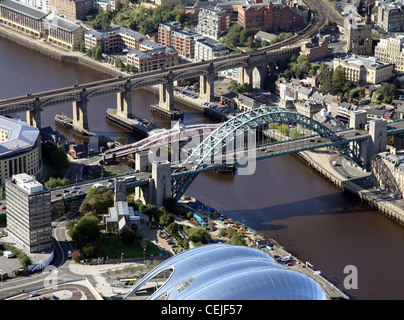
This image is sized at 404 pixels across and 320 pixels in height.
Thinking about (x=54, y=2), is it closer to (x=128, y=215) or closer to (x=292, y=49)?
(x=292, y=49)

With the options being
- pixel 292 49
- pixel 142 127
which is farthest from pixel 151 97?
pixel 292 49

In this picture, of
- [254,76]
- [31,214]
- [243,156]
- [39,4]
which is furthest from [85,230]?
[39,4]

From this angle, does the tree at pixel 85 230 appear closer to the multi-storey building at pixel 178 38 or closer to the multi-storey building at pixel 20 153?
the multi-storey building at pixel 20 153

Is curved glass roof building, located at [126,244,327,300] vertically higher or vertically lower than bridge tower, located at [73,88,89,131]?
higher

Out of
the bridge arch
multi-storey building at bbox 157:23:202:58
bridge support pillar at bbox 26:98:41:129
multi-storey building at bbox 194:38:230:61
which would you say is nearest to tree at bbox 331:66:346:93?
the bridge arch

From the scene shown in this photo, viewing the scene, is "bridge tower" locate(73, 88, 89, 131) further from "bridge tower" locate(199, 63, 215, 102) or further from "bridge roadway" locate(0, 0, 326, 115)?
"bridge tower" locate(199, 63, 215, 102)

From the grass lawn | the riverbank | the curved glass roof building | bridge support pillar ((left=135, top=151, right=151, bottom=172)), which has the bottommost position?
the riverbank
